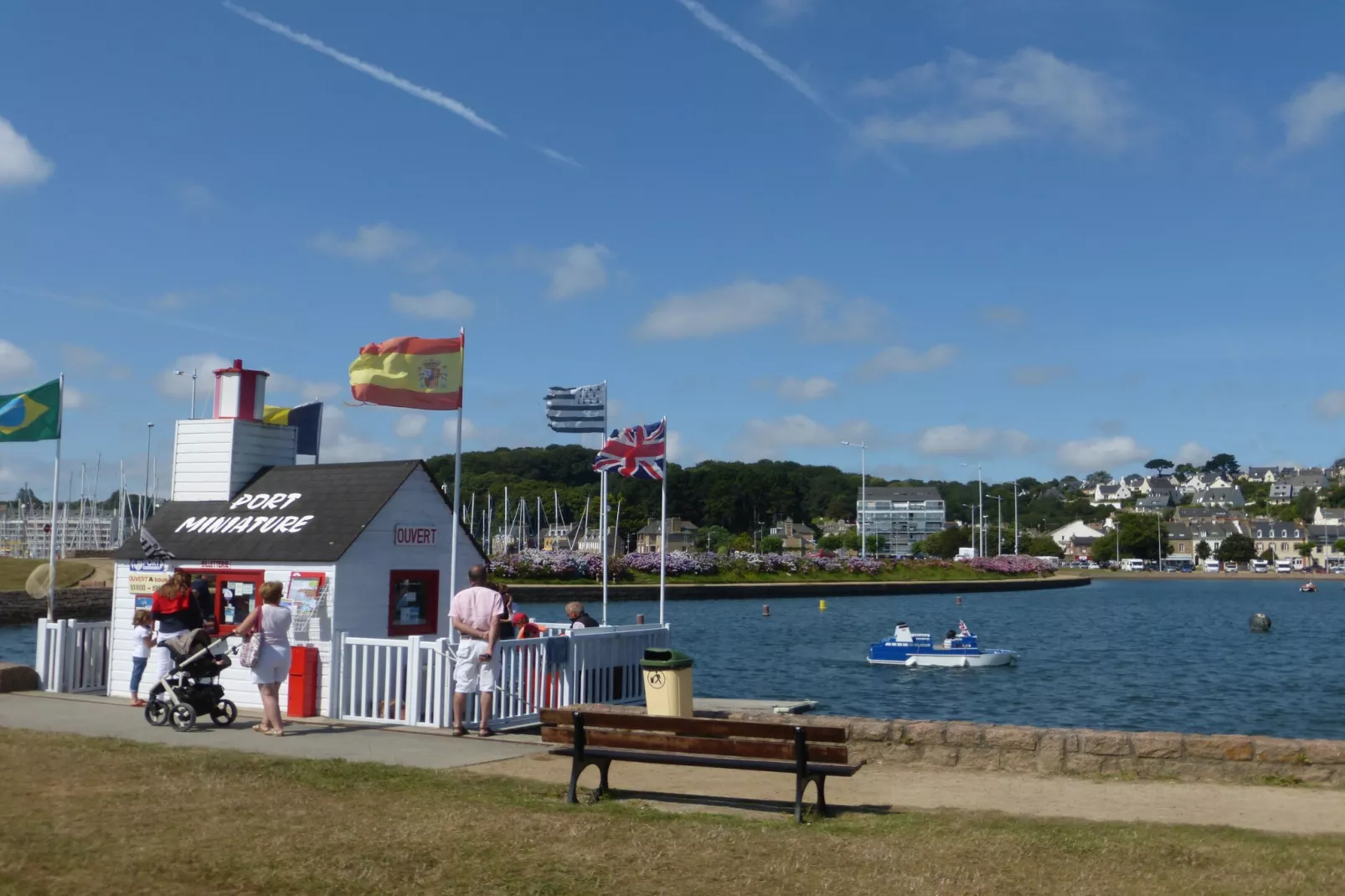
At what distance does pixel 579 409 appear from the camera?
20.1m

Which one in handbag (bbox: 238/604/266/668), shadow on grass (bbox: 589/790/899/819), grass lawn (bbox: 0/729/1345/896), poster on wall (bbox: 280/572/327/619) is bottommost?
shadow on grass (bbox: 589/790/899/819)

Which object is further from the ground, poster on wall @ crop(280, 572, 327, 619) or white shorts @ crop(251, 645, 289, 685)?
poster on wall @ crop(280, 572, 327, 619)

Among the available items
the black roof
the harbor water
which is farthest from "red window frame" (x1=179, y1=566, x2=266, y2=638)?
the harbor water

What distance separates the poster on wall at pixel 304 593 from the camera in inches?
611

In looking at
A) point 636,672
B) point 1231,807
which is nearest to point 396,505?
point 636,672

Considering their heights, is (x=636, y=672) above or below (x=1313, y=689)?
above

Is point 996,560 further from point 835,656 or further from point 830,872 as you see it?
point 830,872

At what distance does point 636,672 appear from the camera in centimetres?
Answer: 1675

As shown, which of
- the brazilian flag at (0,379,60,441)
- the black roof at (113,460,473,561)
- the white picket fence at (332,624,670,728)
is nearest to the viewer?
the white picket fence at (332,624,670,728)

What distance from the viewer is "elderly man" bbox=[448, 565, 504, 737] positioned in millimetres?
13516

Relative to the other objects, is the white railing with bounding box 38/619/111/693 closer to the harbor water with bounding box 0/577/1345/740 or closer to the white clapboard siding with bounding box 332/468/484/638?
the white clapboard siding with bounding box 332/468/484/638

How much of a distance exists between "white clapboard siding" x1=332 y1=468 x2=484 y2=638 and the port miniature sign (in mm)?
36

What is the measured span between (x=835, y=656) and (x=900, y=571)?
66218mm

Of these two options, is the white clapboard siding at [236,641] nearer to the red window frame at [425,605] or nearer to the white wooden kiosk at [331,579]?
the white wooden kiosk at [331,579]
